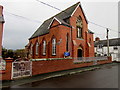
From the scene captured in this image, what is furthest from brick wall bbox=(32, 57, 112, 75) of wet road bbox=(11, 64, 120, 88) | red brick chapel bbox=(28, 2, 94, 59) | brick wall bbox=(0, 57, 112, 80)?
red brick chapel bbox=(28, 2, 94, 59)

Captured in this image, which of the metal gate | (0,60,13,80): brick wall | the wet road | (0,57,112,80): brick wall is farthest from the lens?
the metal gate

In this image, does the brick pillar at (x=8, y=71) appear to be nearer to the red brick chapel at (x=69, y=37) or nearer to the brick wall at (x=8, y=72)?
the brick wall at (x=8, y=72)

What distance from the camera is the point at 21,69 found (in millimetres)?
8266

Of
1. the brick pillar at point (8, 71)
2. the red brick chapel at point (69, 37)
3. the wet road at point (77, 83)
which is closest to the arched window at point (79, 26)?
the red brick chapel at point (69, 37)

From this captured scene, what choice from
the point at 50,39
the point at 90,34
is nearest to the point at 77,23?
the point at 90,34

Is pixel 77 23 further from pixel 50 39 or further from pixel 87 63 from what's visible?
pixel 87 63

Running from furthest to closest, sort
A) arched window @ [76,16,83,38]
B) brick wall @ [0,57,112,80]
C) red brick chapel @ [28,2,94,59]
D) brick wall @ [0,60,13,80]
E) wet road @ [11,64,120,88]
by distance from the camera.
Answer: arched window @ [76,16,83,38] → red brick chapel @ [28,2,94,59] → brick wall @ [0,57,112,80] → brick wall @ [0,60,13,80] → wet road @ [11,64,120,88]

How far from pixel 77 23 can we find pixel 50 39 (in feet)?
22.5

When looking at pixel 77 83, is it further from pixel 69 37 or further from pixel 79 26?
pixel 79 26

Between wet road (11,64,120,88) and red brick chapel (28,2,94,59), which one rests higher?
red brick chapel (28,2,94,59)

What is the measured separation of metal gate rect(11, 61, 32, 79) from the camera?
7.78 m

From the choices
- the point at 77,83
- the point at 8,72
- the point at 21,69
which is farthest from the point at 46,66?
the point at 77,83

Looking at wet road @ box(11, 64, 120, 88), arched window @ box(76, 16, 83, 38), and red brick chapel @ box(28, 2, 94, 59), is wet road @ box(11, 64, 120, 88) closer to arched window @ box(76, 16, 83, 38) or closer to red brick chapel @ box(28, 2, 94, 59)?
red brick chapel @ box(28, 2, 94, 59)

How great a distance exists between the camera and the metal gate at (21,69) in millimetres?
7779
